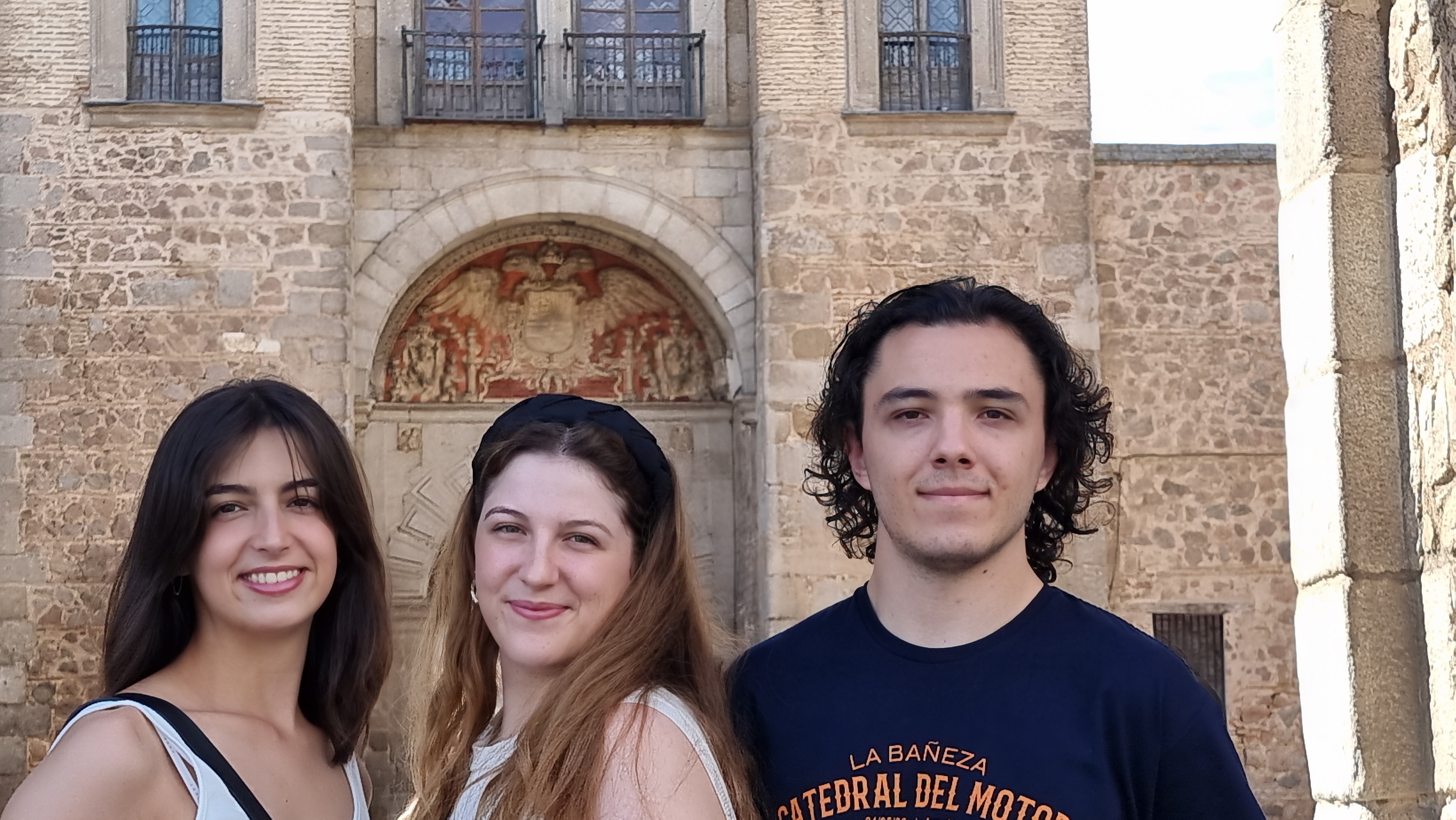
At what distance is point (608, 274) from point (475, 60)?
193 centimetres

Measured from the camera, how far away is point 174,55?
12.1m

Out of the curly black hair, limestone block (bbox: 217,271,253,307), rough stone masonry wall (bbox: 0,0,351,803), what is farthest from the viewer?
limestone block (bbox: 217,271,253,307)

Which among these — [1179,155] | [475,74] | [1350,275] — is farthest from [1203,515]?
[1350,275]

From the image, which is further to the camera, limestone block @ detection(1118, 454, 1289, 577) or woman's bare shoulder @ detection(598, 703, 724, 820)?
limestone block @ detection(1118, 454, 1289, 577)

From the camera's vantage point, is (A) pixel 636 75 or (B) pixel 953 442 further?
(A) pixel 636 75

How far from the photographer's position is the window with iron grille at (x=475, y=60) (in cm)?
1237

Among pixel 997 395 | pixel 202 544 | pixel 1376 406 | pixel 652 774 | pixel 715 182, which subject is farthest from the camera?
pixel 715 182

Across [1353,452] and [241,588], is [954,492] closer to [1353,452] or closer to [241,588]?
[241,588]

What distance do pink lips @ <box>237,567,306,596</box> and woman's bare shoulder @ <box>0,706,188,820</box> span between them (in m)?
0.34

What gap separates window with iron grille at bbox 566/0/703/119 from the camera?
12.4m

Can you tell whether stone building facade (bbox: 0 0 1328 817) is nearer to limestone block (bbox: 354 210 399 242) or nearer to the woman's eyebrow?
limestone block (bbox: 354 210 399 242)

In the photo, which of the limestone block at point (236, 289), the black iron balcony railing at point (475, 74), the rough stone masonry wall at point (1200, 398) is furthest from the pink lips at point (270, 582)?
the rough stone masonry wall at point (1200, 398)

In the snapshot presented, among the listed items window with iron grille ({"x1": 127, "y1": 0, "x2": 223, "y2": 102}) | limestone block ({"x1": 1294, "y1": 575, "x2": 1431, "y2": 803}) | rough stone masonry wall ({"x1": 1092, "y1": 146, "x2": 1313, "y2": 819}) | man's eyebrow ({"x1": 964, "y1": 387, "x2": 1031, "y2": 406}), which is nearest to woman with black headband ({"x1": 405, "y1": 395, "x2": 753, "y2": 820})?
man's eyebrow ({"x1": 964, "y1": 387, "x2": 1031, "y2": 406})

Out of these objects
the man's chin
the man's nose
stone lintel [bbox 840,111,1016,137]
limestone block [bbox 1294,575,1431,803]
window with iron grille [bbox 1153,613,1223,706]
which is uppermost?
stone lintel [bbox 840,111,1016,137]
